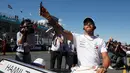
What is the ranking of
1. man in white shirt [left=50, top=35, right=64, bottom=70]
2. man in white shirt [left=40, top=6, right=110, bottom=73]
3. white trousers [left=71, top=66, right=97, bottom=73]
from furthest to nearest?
man in white shirt [left=50, top=35, right=64, bottom=70]
man in white shirt [left=40, top=6, right=110, bottom=73]
white trousers [left=71, top=66, right=97, bottom=73]

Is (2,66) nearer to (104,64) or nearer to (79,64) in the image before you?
(79,64)

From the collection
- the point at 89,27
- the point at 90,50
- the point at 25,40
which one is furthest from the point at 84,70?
the point at 25,40

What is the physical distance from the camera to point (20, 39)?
5.91 m

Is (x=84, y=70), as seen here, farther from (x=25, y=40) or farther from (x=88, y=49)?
(x=25, y=40)

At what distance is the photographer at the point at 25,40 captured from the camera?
584 centimetres

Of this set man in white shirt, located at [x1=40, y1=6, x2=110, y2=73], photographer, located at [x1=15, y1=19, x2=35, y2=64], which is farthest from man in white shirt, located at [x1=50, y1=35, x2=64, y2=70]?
man in white shirt, located at [x1=40, y1=6, x2=110, y2=73]

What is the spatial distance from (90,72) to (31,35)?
106 inches

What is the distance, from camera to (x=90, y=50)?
153 inches

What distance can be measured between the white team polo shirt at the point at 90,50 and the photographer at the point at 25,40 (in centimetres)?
212

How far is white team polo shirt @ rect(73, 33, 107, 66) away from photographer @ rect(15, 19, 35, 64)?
2118 millimetres

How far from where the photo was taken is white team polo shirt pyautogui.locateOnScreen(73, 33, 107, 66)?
3.85 meters

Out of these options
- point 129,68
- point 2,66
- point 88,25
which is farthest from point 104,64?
point 129,68

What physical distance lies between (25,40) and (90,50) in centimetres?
243

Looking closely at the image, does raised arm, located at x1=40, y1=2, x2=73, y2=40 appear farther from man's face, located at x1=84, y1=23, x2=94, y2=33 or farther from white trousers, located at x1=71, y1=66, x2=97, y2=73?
white trousers, located at x1=71, y1=66, x2=97, y2=73
